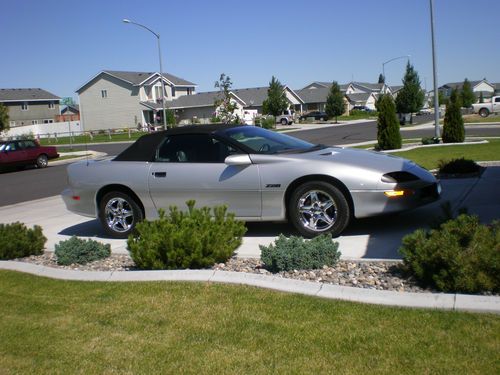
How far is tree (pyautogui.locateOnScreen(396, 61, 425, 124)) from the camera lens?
48062 mm

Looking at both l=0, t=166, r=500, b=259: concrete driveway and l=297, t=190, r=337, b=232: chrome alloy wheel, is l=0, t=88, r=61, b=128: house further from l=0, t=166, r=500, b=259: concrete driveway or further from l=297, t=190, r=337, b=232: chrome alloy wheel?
l=297, t=190, r=337, b=232: chrome alloy wheel

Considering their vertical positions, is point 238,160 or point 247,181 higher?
point 238,160

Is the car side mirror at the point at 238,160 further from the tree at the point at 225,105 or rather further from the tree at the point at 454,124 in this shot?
the tree at the point at 454,124

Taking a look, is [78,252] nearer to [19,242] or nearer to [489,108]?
[19,242]

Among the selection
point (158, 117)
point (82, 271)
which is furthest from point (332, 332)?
point (158, 117)

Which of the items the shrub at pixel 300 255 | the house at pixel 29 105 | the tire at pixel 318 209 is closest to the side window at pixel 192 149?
the tire at pixel 318 209

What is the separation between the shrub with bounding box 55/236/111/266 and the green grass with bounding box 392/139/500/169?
8.56 metres

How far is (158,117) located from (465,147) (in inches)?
2084

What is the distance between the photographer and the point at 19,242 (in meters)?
7.12

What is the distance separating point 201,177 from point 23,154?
22116 mm

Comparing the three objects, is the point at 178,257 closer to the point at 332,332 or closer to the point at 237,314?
the point at 237,314

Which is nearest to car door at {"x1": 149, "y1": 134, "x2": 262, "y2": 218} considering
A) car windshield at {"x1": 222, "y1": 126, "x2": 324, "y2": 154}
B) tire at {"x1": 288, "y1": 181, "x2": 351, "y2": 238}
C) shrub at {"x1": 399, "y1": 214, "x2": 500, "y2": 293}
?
car windshield at {"x1": 222, "y1": 126, "x2": 324, "y2": 154}

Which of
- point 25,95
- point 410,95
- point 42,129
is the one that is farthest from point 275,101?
point 25,95

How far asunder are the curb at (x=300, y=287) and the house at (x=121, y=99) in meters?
64.7
